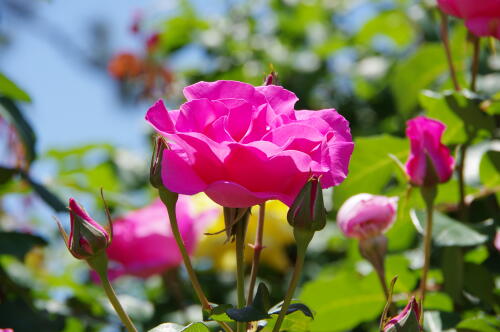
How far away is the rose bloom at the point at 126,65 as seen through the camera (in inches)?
87.3

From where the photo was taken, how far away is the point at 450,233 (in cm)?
80

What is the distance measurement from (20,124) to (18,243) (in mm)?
180

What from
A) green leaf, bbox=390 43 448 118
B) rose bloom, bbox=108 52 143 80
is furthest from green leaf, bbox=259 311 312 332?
rose bloom, bbox=108 52 143 80

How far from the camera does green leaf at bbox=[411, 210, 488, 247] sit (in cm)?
78

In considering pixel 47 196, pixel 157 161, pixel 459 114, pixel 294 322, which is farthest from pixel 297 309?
pixel 47 196

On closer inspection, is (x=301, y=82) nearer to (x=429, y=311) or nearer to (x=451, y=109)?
(x=451, y=109)

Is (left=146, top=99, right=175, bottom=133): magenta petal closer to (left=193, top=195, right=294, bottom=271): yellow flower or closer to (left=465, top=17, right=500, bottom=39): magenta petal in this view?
(left=465, top=17, right=500, bottom=39): magenta petal

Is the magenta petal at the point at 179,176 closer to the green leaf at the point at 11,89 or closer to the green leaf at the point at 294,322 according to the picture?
the green leaf at the point at 294,322

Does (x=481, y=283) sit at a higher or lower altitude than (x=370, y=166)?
lower

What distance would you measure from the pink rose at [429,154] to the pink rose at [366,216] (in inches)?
1.6

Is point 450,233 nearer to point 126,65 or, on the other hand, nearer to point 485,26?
point 485,26

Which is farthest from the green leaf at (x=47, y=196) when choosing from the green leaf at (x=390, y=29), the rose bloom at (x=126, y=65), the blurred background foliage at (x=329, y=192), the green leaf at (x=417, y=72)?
the rose bloom at (x=126, y=65)

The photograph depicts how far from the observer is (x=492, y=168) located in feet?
3.13

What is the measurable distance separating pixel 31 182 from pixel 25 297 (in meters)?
0.17
